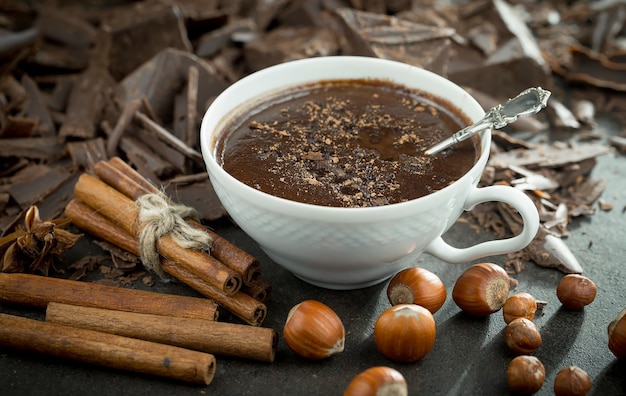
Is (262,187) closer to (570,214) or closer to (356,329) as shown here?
(356,329)

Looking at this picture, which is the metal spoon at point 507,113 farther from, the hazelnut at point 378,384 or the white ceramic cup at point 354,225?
the hazelnut at point 378,384

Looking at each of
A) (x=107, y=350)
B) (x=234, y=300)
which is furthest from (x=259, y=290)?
(x=107, y=350)

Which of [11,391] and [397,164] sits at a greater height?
[397,164]


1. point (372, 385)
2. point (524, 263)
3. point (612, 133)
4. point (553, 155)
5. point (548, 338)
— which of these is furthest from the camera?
point (612, 133)

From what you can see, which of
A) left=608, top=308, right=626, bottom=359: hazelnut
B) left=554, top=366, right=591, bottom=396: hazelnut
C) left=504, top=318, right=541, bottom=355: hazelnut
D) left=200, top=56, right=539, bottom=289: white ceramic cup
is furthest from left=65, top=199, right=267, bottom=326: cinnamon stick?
left=608, top=308, right=626, bottom=359: hazelnut

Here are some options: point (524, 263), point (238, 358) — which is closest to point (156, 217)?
point (238, 358)

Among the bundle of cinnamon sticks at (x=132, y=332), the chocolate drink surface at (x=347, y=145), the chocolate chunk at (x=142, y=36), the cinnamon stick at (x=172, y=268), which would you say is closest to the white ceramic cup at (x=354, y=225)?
the chocolate drink surface at (x=347, y=145)
